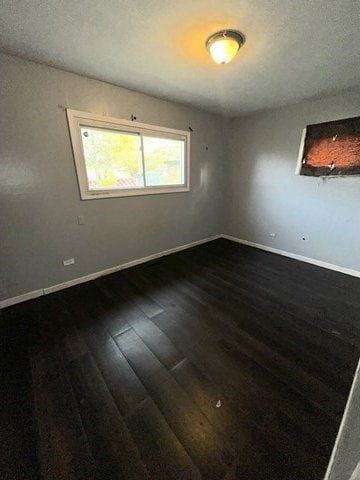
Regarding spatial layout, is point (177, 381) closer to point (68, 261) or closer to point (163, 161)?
point (68, 261)

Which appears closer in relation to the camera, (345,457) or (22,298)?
(345,457)

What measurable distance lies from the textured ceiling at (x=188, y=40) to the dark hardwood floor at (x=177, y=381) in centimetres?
247

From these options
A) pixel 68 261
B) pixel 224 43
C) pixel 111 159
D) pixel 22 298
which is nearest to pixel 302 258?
pixel 224 43

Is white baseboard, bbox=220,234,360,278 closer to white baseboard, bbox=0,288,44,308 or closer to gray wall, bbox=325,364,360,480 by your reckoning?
gray wall, bbox=325,364,360,480

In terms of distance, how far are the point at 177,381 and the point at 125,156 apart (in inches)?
107

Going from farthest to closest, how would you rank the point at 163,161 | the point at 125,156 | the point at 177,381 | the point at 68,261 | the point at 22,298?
the point at 163,161
the point at 125,156
the point at 68,261
the point at 22,298
the point at 177,381

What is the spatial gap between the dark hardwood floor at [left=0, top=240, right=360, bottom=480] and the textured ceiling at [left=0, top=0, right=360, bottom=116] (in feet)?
8.10

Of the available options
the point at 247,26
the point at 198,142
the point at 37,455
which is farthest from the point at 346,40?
the point at 37,455

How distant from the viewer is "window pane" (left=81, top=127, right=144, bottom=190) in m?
2.43

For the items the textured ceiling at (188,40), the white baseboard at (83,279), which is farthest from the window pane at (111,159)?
the white baseboard at (83,279)

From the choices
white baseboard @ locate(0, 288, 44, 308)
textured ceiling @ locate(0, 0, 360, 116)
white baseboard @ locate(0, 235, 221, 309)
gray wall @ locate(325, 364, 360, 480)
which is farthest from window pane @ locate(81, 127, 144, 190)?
gray wall @ locate(325, 364, 360, 480)

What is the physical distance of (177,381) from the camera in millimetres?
1373

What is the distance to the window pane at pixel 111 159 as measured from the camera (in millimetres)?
2434

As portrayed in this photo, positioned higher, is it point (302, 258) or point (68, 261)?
point (68, 261)
